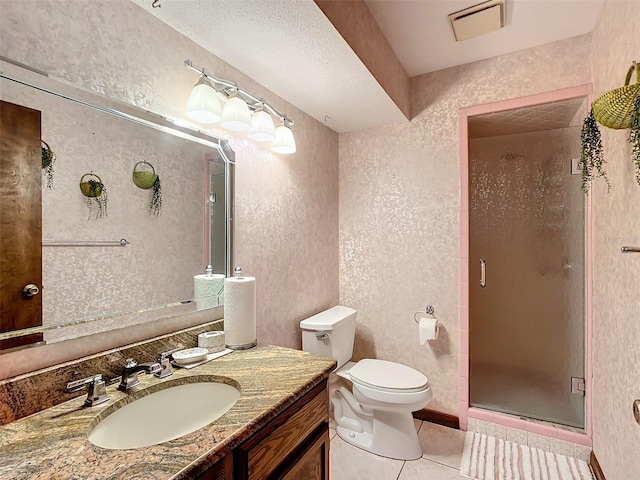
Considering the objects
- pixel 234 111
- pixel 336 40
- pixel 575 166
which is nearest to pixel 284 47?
pixel 336 40

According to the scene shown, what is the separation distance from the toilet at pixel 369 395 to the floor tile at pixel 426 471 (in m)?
0.06

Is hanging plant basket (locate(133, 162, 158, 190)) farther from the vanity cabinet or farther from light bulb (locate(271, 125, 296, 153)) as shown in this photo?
the vanity cabinet

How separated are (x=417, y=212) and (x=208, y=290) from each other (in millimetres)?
1555

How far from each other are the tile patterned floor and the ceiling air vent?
2.46 meters

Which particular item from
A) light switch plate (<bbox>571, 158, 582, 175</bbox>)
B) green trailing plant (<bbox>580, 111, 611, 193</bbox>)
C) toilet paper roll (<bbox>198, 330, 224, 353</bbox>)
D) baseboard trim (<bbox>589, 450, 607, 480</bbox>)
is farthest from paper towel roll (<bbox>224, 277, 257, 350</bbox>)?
light switch plate (<bbox>571, 158, 582, 175</bbox>)

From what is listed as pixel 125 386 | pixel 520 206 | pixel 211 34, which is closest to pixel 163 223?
pixel 125 386

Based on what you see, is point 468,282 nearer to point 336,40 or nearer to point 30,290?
point 336,40

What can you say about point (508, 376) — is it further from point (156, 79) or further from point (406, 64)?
point (156, 79)

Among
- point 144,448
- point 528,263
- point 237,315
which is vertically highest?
point 528,263

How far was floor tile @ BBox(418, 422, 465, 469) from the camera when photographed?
6.23 ft

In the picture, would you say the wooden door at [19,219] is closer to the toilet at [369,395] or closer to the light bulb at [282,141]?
the light bulb at [282,141]

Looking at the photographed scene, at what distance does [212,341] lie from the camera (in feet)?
4.42

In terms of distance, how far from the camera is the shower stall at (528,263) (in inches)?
82.5

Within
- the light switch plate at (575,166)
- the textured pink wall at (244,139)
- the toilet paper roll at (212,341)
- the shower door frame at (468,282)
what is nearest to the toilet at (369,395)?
the textured pink wall at (244,139)
